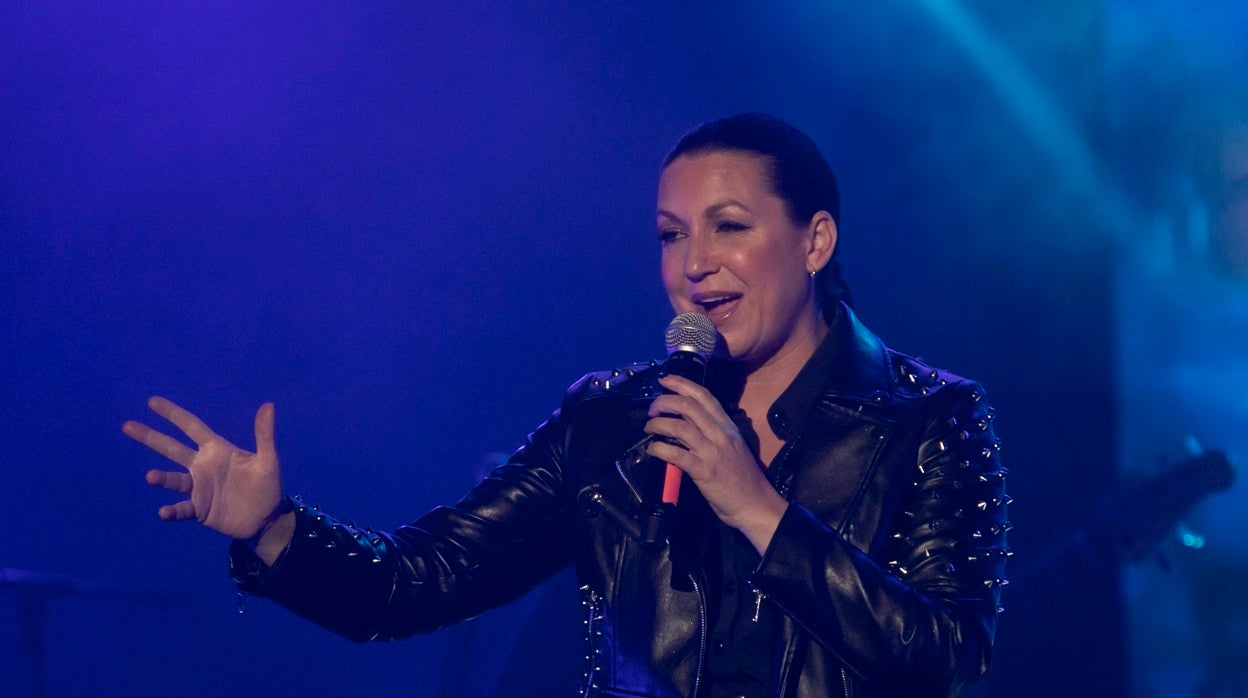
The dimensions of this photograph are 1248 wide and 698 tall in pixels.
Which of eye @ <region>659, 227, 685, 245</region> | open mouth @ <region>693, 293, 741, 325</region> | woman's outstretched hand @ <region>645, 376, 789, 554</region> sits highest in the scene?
eye @ <region>659, 227, 685, 245</region>

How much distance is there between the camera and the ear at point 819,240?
6.88 feet

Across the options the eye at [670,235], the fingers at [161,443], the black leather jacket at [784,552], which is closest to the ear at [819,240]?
the black leather jacket at [784,552]

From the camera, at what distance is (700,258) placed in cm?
196

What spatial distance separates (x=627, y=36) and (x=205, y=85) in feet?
4.81

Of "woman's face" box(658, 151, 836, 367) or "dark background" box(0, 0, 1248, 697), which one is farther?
"dark background" box(0, 0, 1248, 697)

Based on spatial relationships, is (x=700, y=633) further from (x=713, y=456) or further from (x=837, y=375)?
(x=837, y=375)

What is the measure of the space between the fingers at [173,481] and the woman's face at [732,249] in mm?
869

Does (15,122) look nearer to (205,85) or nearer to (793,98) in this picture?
(205,85)

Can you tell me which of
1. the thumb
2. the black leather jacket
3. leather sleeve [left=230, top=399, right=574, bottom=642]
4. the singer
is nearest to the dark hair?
the singer

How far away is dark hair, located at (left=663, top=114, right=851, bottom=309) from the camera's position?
203cm

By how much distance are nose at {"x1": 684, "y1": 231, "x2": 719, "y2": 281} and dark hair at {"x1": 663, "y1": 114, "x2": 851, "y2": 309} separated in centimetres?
17

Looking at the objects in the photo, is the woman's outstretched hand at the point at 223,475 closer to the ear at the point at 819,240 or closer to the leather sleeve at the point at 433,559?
the leather sleeve at the point at 433,559

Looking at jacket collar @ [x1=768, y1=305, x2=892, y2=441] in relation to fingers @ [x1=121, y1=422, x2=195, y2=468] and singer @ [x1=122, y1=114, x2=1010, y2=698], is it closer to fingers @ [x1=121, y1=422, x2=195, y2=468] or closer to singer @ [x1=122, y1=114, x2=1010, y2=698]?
singer @ [x1=122, y1=114, x2=1010, y2=698]

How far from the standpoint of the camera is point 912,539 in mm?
1772
